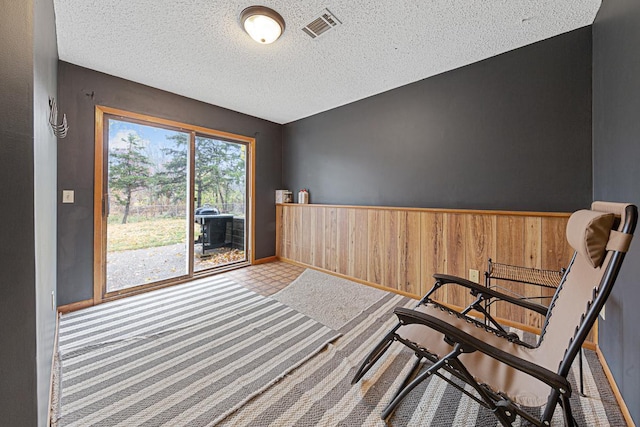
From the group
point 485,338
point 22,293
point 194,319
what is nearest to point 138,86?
point 194,319

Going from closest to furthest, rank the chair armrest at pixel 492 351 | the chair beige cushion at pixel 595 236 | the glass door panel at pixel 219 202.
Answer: the chair armrest at pixel 492 351 < the chair beige cushion at pixel 595 236 < the glass door panel at pixel 219 202

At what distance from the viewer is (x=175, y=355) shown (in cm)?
177

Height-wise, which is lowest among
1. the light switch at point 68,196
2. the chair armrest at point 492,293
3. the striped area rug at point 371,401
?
the striped area rug at point 371,401

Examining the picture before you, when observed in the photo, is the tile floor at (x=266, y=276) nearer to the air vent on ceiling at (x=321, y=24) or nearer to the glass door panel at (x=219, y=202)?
the glass door panel at (x=219, y=202)

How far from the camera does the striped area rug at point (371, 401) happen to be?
1259mm

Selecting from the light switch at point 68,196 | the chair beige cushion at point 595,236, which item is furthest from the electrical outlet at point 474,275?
the light switch at point 68,196

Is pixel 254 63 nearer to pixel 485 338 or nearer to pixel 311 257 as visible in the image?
pixel 311 257

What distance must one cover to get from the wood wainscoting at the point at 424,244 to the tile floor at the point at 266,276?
0.29 m

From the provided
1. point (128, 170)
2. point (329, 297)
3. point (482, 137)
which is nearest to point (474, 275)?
point (482, 137)

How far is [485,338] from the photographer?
1395 mm

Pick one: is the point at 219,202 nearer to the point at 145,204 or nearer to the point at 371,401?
the point at 145,204

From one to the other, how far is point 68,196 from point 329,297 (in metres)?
2.80

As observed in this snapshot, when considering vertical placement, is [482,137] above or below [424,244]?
above

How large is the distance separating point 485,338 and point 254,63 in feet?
9.41
